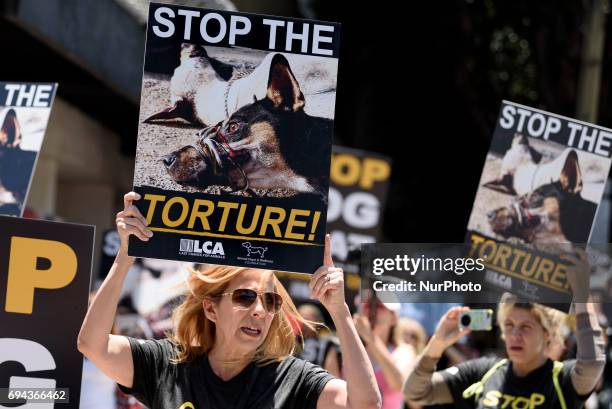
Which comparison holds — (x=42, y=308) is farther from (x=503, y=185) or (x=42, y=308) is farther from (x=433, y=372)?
(x=503, y=185)

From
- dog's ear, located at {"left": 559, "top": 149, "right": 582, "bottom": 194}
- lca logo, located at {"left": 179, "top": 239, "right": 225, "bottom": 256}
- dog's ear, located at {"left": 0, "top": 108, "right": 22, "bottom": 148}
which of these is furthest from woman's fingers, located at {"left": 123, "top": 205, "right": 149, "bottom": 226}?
dog's ear, located at {"left": 559, "top": 149, "right": 582, "bottom": 194}

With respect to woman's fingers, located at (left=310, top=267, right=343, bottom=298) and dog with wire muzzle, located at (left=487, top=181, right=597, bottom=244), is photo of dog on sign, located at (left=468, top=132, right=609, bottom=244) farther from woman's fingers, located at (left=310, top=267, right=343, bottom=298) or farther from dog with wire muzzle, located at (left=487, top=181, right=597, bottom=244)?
woman's fingers, located at (left=310, top=267, right=343, bottom=298)

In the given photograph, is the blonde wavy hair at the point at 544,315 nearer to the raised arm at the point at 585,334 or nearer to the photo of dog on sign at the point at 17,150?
the raised arm at the point at 585,334

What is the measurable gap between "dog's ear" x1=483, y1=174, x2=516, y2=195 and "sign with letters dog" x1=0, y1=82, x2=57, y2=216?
6.85 ft

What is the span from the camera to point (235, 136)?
4.03 m

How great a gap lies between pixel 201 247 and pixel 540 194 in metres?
2.28

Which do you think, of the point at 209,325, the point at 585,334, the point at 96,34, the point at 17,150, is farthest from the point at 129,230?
the point at 96,34

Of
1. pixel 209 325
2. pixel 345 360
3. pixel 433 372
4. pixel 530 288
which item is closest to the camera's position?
pixel 345 360

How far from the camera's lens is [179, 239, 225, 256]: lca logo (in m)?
3.98

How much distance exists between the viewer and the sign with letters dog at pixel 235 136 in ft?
13.0

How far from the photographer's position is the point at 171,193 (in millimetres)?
3977

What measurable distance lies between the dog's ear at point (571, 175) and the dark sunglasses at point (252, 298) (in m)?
2.13

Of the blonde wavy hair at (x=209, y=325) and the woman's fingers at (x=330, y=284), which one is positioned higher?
the woman's fingers at (x=330, y=284)
